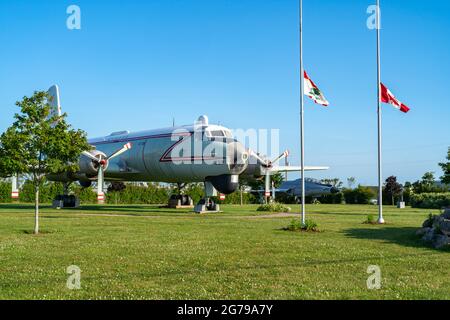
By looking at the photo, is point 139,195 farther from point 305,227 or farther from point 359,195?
point 305,227

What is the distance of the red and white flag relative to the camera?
66.4 ft

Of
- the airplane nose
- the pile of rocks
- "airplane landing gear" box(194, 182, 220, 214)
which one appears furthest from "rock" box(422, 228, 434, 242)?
"airplane landing gear" box(194, 182, 220, 214)

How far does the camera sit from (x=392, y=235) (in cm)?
1717

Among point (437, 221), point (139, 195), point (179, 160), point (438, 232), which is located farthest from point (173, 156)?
point (139, 195)

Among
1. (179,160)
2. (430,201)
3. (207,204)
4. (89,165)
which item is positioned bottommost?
(430,201)

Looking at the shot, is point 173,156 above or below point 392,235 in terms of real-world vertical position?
above

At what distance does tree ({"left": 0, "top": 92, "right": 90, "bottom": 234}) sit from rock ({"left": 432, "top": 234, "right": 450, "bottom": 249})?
12.6m

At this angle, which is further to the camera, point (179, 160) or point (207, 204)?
point (207, 204)

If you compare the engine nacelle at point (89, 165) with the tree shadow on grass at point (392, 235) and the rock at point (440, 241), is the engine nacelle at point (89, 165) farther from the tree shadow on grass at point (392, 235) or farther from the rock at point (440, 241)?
the rock at point (440, 241)

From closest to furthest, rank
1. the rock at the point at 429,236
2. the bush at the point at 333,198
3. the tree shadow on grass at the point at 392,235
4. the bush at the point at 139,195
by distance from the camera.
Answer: the rock at the point at 429,236 < the tree shadow on grass at the point at 392,235 < the bush at the point at 139,195 < the bush at the point at 333,198

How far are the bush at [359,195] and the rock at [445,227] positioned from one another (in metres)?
54.0

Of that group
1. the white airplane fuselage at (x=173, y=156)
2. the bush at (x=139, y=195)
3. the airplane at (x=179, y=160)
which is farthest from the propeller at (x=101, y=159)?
the bush at (x=139, y=195)

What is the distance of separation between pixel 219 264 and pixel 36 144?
33.0ft

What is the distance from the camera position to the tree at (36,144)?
17609 millimetres
